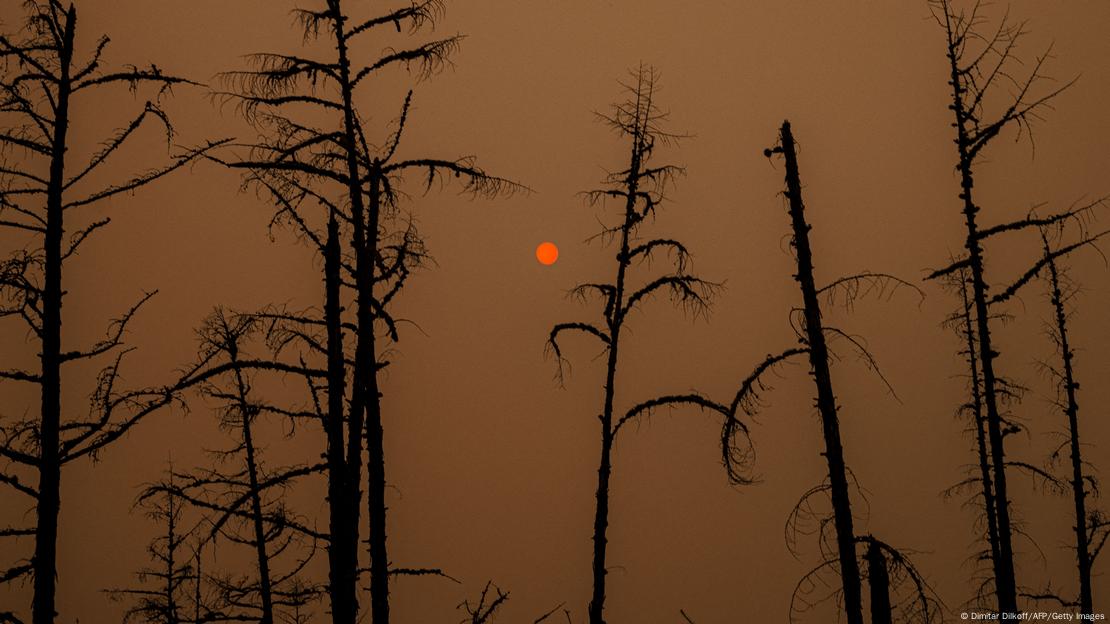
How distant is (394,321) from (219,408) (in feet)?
27.4

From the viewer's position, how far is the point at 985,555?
25031mm

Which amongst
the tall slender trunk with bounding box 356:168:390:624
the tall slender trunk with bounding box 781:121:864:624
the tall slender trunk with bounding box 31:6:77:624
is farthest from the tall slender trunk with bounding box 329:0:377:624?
the tall slender trunk with bounding box 781:121:864:624

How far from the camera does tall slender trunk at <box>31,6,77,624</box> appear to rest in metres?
9.38

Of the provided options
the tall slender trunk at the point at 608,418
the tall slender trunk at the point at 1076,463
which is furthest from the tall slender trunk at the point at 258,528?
the tall slender trunk at the point at 1076,463

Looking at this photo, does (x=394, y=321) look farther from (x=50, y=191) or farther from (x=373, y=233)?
(x=50, y=191)

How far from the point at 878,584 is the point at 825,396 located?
7.98 ft

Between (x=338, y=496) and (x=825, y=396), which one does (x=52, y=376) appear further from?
(x=825, y=396)

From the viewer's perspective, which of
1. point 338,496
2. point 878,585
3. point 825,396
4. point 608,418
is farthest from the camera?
point 608,418

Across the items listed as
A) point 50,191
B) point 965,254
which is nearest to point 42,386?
point 50,191

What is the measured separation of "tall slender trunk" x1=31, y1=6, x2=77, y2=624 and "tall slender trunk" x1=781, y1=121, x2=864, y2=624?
851cm

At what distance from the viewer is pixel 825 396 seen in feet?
39.2

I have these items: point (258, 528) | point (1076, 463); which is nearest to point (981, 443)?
point (1076, 463)

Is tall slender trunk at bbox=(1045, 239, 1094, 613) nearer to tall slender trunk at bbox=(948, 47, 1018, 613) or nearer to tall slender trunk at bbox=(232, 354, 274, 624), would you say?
tall slender trunk at bbox=(948, 47, 1018, 613)

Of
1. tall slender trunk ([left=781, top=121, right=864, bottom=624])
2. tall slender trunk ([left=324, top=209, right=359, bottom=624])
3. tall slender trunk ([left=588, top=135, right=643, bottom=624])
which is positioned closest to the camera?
tall slender trunk ([left=324, top=209, right=359, bottom=624])
